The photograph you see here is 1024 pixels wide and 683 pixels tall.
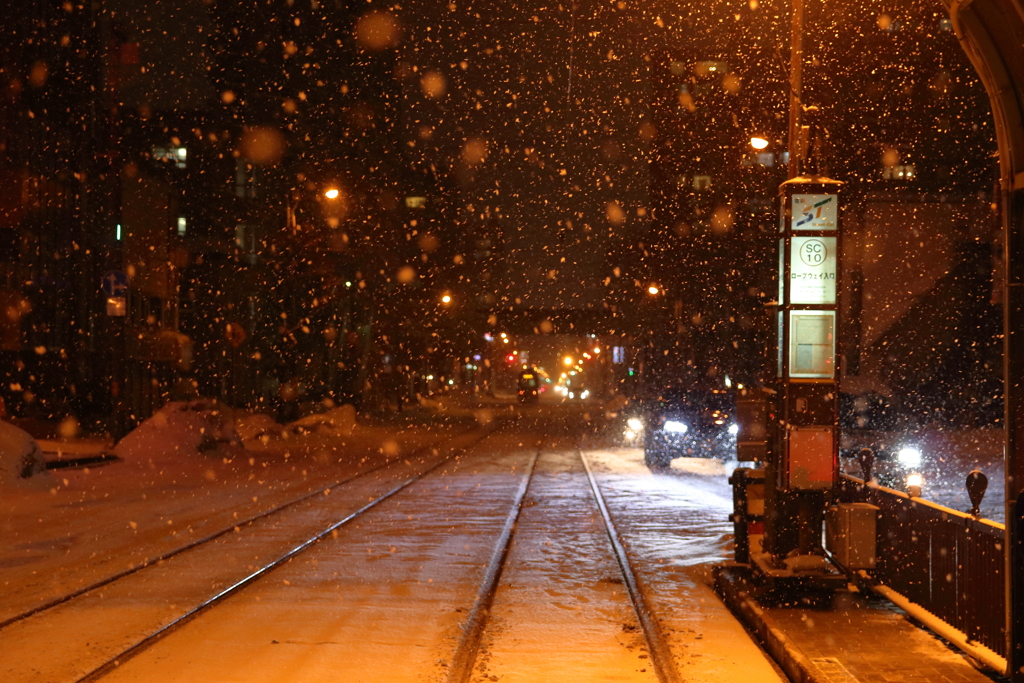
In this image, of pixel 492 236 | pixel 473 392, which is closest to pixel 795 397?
pixel 492 236

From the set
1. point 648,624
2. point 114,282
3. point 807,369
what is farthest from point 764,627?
point 114,282

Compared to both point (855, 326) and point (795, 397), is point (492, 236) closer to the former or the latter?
point (855, 326)

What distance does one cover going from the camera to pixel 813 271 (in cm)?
862

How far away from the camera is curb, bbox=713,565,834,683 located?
245 inches

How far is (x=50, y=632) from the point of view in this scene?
728 centimetres

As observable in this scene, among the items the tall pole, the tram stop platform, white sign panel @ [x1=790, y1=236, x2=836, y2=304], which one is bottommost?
the tram stop platform

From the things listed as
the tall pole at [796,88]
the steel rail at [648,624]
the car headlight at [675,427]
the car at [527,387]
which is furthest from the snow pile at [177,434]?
the car at [527,387]

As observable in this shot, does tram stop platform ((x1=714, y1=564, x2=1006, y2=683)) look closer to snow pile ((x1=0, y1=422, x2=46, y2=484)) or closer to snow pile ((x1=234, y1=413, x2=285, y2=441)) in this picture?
snow pile ((x1=0, y1=422, x2=46, y2=484))

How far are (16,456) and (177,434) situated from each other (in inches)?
259

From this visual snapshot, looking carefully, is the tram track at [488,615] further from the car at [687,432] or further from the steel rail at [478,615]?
the car at [687,432]

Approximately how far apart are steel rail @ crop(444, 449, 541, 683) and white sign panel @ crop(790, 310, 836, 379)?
3290 mm

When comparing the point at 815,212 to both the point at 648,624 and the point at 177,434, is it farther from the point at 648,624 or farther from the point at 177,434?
the point at 177,434

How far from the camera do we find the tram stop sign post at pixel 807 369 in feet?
28.1

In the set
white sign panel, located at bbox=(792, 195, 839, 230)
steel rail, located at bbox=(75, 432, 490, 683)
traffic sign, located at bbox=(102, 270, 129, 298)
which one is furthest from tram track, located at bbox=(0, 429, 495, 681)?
traffic sign, located at bbox=(102, 270, 129, 298)
